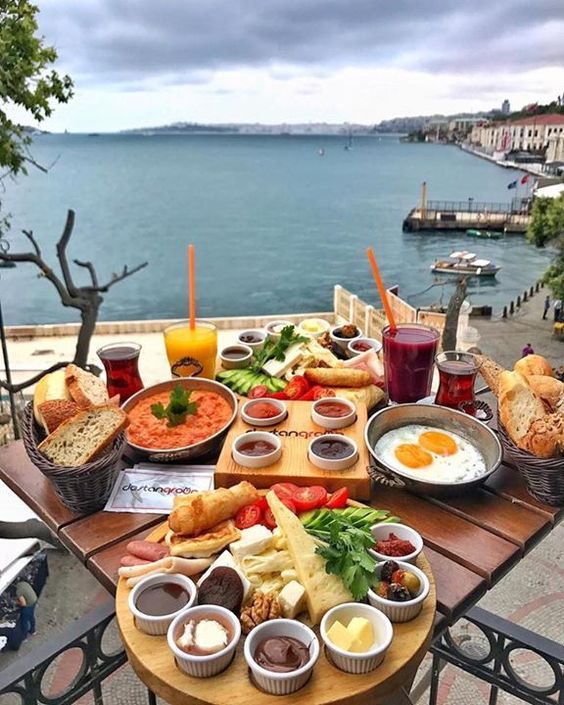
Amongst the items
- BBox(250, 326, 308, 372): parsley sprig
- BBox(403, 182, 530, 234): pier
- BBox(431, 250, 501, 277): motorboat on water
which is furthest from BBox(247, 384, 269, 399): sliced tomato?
BBox(403, 182, 530, 234): pier

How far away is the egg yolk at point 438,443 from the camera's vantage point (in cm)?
301

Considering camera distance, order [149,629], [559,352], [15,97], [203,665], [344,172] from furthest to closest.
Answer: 1. [344,172]
2. [559,352]
3. [15,97]
4. [149,629]
5. [203,665]

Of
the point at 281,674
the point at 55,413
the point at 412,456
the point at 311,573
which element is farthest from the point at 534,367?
the point at 55,413

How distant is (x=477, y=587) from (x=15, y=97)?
9.82m

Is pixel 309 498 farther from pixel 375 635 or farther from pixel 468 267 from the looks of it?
pixel 468 267

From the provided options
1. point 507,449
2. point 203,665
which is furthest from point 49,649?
point 507,449

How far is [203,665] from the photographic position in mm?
1802

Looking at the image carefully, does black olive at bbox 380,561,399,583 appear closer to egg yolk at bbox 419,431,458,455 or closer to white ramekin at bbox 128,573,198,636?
white ramekin at bbox 128,573,198,636

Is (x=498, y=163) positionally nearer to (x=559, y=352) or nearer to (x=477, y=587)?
(x=559, y=352)

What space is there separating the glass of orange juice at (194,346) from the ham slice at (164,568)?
185cm

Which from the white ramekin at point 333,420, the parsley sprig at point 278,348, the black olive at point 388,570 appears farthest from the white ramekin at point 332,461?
the parsley sprig at point 278,348

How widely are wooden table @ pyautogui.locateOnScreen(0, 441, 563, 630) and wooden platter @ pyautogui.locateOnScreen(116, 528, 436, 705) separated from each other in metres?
0.31

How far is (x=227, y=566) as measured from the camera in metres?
2.18

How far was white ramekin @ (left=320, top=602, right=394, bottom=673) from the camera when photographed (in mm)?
1812
